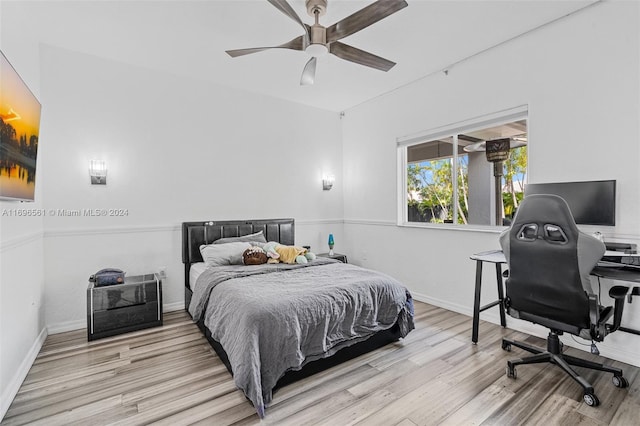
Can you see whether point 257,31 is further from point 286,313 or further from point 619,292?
point 619,292

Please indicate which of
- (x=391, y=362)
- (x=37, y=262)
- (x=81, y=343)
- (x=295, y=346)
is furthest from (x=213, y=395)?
(x=37, y=262)

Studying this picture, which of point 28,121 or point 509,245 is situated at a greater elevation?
point 28,121

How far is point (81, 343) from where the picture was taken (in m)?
2.91

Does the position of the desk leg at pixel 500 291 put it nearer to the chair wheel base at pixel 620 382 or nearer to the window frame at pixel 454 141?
the window frame at pixel 454 141

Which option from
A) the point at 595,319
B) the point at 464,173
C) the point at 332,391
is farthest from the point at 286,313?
the point at 464,173

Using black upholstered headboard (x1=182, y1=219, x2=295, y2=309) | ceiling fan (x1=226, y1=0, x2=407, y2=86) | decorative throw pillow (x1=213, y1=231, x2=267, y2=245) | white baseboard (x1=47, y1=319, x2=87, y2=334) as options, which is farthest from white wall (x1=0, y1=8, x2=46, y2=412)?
ceiling fan (x1=226, y1=0, x2=407, y2=86)

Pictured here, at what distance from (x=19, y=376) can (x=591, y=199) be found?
4552 millimetres

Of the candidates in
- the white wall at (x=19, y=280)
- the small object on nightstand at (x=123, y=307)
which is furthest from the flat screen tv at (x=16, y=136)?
the small object on nightstand at (x=123, y=307)

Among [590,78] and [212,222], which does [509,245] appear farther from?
[212,222]

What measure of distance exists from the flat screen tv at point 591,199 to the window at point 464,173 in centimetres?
62

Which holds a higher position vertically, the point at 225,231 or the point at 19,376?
the point at 225,231

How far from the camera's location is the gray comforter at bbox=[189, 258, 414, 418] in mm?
2021

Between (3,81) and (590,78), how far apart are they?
4.20m

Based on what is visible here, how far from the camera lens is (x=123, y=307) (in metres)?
3.12
